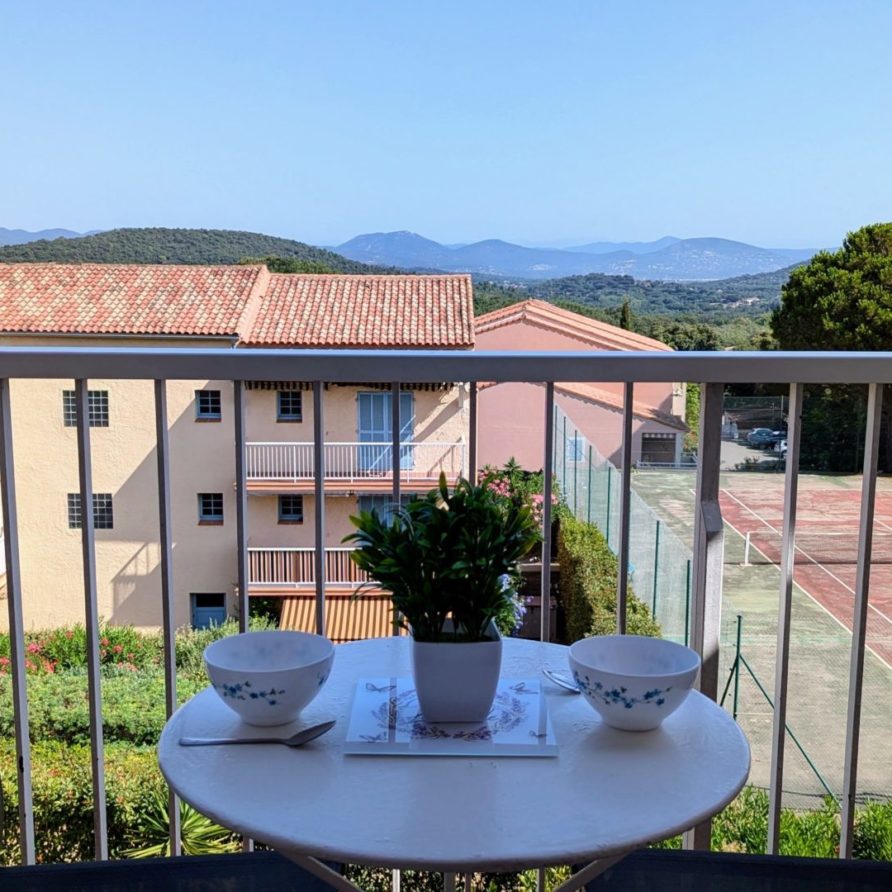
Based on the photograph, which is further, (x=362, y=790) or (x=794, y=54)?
(x=794, y=54)

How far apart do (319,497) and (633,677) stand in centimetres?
68

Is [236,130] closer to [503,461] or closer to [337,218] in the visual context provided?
[337,218]

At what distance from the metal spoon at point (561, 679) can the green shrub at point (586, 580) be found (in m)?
5.24

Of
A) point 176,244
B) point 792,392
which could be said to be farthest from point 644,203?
point 792,392

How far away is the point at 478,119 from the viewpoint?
77.3 feet

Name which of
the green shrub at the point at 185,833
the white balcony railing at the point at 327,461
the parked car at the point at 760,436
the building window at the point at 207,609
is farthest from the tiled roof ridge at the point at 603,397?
the building window at the point at 207,609

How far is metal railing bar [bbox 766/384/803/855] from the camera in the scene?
54.7 inches

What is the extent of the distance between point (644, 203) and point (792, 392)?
2205cm

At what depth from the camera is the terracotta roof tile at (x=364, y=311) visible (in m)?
11.2

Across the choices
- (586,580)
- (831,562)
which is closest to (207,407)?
(586,580)

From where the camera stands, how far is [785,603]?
141 centimetres

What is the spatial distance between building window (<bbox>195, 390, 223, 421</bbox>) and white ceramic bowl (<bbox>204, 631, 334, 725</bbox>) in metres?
8.22

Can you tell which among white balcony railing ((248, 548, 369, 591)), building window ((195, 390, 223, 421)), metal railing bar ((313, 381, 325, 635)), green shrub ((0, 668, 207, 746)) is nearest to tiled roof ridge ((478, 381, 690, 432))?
metal railing bar ((313, 381, 325, 635))

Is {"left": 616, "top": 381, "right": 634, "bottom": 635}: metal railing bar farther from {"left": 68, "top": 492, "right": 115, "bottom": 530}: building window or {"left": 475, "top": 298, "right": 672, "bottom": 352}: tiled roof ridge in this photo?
{"left": 68, "top": 492, "right": 115, "bottom": 530}: building window
